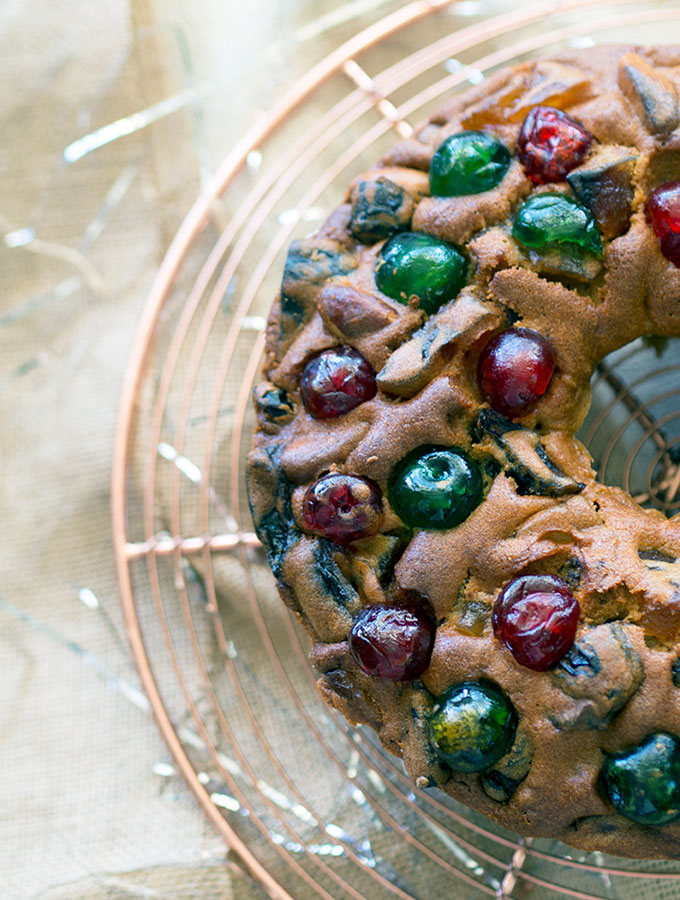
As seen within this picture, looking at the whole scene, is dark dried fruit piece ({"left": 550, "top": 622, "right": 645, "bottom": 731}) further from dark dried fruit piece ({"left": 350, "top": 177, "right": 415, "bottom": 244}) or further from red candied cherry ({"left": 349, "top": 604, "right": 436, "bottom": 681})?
dark dried fruit piece ({"left": 350, "top": 177, "right": 415, "bottom": 244})

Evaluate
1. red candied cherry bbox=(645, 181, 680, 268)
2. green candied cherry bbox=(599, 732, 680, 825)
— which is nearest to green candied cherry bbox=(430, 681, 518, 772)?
green candied cherry bbox=(599, 732, 680, 825)

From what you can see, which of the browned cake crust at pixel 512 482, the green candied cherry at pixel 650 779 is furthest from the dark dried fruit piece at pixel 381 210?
the green candied cherry at pixel 650 779

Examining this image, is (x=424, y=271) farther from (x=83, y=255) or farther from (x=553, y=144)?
(x=83, y=255)

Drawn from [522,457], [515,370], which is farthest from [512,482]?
[515,370]

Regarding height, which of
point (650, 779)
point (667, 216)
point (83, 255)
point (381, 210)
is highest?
point (83, 255)

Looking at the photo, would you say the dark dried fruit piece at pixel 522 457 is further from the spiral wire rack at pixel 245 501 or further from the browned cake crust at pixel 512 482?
the spiral wire rack at pixel 245 501

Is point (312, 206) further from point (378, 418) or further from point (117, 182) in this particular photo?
point (378, 418)
